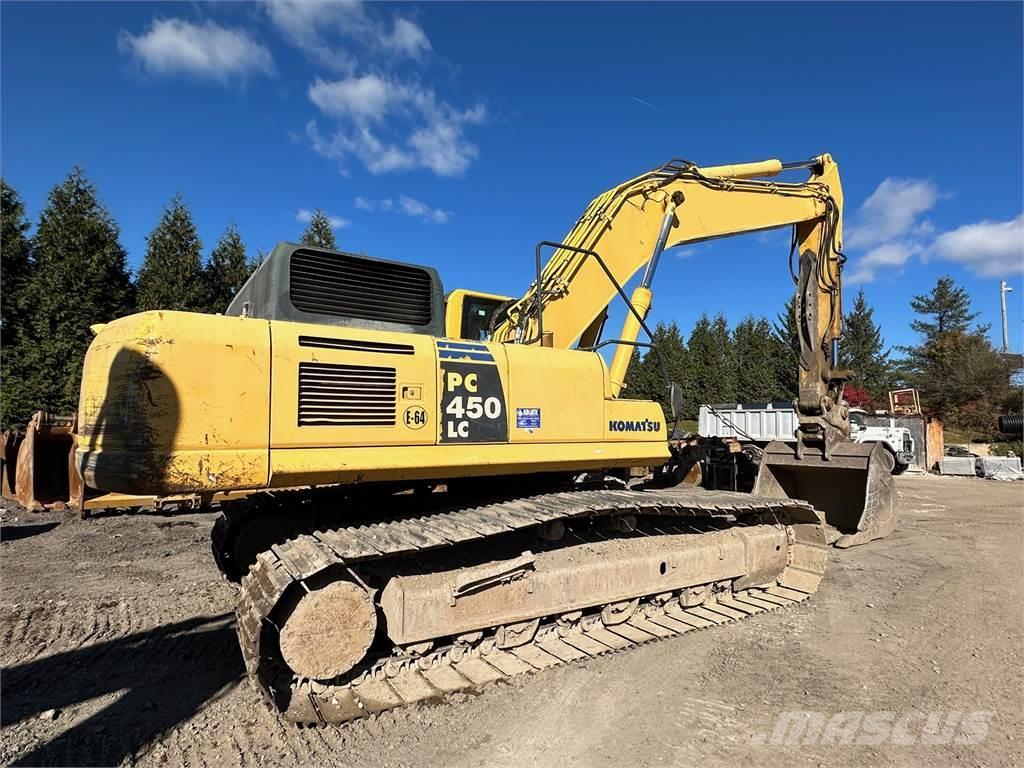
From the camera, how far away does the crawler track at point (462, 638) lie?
11.2 ft

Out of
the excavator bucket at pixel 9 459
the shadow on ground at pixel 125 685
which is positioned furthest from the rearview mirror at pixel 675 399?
the excavator bucket at pixel 9 459

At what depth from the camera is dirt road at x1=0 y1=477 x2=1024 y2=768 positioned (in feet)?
10.2

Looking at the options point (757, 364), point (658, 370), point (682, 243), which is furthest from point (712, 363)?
point (682, 243)

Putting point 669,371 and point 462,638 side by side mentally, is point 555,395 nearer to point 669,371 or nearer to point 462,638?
point 462,638

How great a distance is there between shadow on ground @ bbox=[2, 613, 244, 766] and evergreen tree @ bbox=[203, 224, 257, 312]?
49.9 ft

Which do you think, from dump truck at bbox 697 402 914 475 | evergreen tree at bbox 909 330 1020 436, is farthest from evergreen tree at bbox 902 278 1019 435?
dump truck at bbox 697 402 914 475

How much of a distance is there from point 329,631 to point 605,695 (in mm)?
1627

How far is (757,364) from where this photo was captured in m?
43.0

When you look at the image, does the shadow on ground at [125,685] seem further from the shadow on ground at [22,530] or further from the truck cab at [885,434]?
the truck cab at [885,434]

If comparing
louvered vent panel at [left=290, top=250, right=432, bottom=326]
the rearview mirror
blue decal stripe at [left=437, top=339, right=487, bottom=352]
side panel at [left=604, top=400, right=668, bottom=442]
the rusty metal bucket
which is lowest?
the rusty metal bucket

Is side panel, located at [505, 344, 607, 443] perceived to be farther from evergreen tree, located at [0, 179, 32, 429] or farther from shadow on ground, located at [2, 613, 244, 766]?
evergreen tree, located at [0, 179, 32, 429]

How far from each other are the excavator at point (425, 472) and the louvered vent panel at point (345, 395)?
0.01m

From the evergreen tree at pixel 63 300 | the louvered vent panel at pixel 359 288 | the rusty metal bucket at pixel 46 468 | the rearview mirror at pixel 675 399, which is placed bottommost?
the rusty metal bucket at pixel 46 468

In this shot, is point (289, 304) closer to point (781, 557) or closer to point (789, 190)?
point (781, 557)
